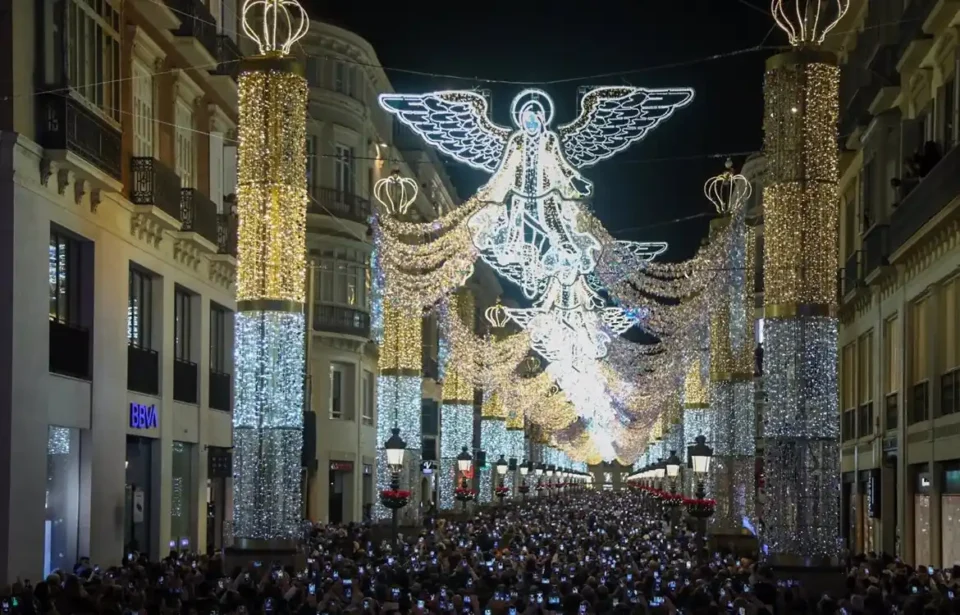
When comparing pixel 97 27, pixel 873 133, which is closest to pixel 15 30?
pixel 97 27

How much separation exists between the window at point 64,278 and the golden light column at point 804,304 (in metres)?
11.5

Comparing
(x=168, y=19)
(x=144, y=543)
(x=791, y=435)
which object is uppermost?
(x=168, y=19)

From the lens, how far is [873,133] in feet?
112

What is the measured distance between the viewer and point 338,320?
1892 inches

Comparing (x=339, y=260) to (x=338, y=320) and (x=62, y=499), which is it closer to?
(x=338, y=320)

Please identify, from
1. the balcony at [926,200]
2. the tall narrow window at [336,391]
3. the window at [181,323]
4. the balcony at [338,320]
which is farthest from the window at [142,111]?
the tall narrow window at [336,391]

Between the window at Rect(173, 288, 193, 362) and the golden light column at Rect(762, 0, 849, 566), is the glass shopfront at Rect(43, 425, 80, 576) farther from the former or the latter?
the golden light column at Rect(762, 0, 849, 566)

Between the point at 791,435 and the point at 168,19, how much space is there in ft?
49.6

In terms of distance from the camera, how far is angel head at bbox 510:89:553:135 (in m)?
24.0

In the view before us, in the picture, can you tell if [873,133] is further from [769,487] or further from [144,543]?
[144,543]

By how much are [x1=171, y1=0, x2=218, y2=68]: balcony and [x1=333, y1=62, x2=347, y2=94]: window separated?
622 inches

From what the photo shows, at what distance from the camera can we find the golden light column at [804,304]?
19.8 meters

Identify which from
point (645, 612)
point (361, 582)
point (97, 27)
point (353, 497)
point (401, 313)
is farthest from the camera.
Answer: point (353, 497)

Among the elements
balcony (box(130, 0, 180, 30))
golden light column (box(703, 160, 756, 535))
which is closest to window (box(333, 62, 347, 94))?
balcony (box(130, 0, 180, 30))
